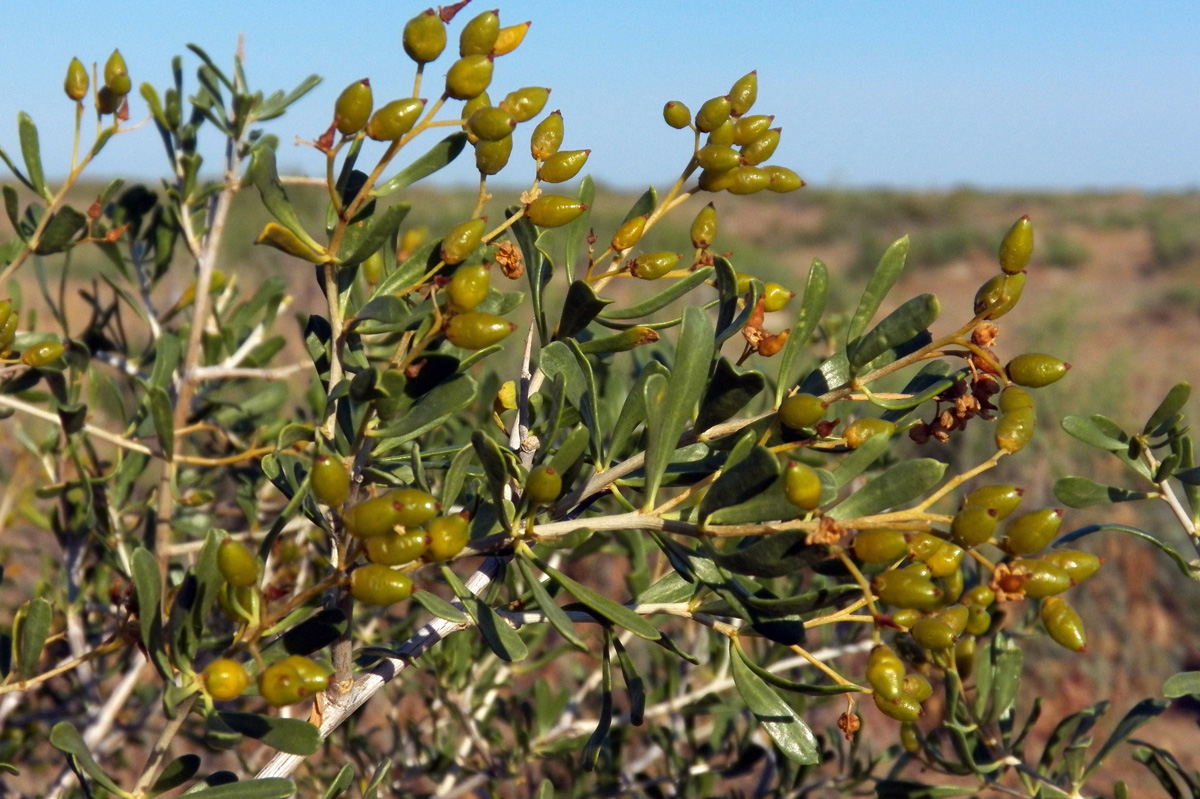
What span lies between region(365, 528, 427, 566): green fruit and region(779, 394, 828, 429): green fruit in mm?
297

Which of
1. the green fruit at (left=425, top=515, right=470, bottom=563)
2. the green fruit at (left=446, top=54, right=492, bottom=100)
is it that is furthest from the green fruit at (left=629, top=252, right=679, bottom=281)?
the green fruit at (left=425, top=515, right=470, bottom=563)

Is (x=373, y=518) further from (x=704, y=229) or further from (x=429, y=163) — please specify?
(x=704, y=229)

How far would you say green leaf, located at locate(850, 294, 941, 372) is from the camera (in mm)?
731

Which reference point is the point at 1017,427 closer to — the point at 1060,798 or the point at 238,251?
the point at 1060,798

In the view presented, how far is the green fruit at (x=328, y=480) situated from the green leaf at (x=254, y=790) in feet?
0.78

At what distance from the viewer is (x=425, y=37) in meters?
0.73

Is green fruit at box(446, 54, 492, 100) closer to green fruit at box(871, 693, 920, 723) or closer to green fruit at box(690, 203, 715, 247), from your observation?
green fruit at box(690, 203, 715, 247)

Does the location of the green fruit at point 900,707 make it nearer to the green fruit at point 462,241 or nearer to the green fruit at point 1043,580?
the green fruit at point 1043,580

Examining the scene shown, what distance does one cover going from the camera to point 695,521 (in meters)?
0.73

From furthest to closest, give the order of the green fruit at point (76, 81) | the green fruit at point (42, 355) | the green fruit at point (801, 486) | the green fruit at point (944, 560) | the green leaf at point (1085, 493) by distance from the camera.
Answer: the green fruit at point (76, 81) < the green fruit at point (42, 355) < the green leaf at point (1085, 493) < the green fruit at point (944, 560) < the green fruit at point (801, 486)

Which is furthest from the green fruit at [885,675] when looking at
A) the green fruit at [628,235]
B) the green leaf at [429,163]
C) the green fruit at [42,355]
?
the green fruit at [42,355]

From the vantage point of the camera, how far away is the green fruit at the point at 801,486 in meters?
0.60

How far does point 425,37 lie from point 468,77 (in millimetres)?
43

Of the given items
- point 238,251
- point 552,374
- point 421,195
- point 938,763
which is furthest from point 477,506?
point 421,195
